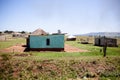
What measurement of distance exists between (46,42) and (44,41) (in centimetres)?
39

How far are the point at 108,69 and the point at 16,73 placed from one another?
30.2 feet

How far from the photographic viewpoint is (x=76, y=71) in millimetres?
16062

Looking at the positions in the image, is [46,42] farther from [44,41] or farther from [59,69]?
[59,69]

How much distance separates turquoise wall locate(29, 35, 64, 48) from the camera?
27.5 m

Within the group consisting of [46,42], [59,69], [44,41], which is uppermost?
[44,41]

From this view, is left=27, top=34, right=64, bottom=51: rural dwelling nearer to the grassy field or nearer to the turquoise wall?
the turquoise wall

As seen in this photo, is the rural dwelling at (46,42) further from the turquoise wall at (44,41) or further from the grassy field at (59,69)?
the grassy field at (59,69)

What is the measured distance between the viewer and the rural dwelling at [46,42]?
90.3 feet

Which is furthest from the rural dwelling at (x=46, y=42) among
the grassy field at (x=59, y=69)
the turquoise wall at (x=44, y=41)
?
the grassy field at (x=59, y=69)

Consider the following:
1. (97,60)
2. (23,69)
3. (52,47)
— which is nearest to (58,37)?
(52,47)

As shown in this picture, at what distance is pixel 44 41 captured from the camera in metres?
27.7

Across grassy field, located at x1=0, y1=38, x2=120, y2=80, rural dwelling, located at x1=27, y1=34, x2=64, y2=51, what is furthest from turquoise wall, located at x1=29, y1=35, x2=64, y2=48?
grassy field, located at x1=0, y1=38, x2=120, y2=80

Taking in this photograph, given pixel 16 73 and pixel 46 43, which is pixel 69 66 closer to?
pixel 16 73

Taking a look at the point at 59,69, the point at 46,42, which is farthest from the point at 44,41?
the point at 59,69
